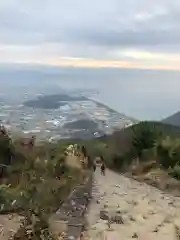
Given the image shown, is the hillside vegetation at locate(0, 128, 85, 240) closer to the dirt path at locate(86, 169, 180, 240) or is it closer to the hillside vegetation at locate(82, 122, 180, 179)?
the dirt path at locate(86, 169, 180, 240)

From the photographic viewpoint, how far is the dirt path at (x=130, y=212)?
5.11 m

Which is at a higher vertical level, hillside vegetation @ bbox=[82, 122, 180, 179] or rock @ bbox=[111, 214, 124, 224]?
hillside vegetation @ bbox=[82, 122, 180, 179]

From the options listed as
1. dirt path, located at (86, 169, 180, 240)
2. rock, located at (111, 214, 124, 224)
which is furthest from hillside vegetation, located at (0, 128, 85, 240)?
rock, located at (111, 214, 124, 224)

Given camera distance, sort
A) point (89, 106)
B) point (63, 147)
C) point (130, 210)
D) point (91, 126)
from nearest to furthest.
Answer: point (130, 210)
point (63, 147)
point (91, 126)
point (89, 106)

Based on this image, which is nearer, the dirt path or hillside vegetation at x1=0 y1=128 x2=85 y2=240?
hillside vegetation at x1=0 y1=128 x2=85 y2=240

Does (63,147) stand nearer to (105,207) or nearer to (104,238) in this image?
(105,207)

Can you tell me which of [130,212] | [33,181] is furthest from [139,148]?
[130,212]

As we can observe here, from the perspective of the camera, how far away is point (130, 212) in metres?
5.90

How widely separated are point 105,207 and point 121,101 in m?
15.4

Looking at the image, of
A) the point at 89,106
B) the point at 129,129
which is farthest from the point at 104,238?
the point at 89,106

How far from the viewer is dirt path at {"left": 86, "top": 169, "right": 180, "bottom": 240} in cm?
511

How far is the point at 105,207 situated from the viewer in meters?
6.05

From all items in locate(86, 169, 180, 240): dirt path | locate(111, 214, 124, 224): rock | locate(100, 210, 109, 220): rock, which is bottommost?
locate(86, 169, 180, 240): dirt path

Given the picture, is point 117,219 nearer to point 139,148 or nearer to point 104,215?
point 104,215
